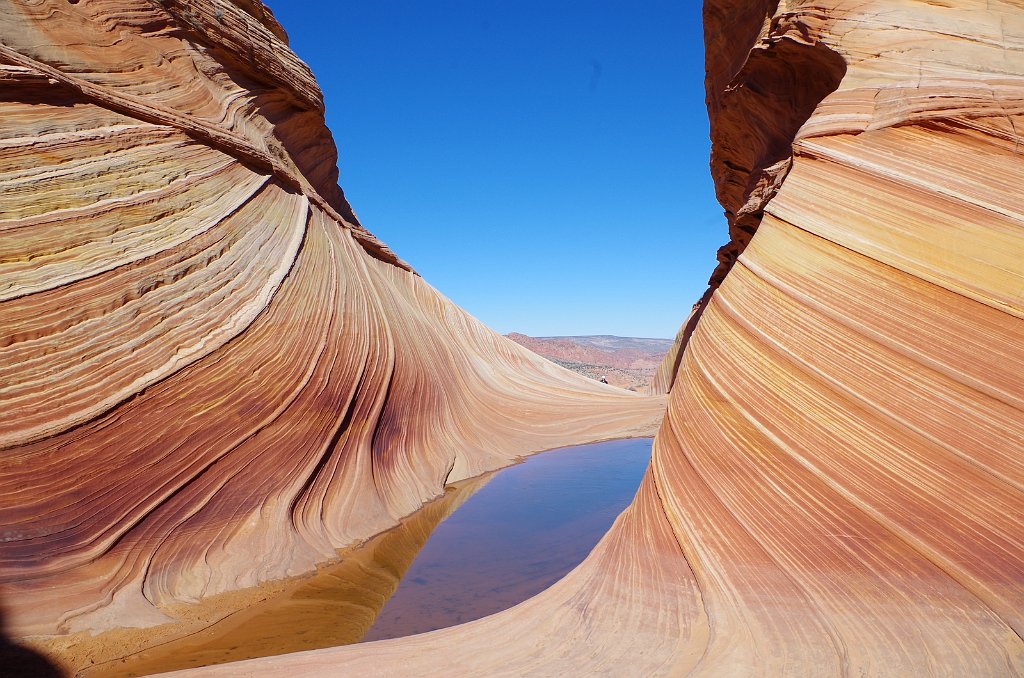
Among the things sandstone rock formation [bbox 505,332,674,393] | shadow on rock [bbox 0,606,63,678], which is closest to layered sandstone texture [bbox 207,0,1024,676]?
shadow on rock [bbox 0,606,63,678]

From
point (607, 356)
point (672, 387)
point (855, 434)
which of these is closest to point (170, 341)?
point (672, 387)

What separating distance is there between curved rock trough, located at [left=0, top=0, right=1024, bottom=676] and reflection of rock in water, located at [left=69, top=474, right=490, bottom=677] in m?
0.25

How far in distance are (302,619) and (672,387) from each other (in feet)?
7.69

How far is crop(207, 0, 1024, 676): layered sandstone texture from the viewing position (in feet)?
6.68

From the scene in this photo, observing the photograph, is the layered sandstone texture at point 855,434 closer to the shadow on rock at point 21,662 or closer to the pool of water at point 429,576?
the pool of water at point 429,576

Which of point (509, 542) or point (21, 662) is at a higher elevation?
point (21, 662)

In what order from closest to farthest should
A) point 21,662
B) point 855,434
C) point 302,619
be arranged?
point 855,434, point 21,662, point 302,619

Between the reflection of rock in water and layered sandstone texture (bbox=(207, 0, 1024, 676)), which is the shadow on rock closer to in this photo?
the reflection of rock in water

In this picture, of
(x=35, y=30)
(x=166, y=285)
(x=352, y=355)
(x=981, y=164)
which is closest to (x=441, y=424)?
(x=352, y=355)

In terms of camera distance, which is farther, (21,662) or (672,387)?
(672,387)

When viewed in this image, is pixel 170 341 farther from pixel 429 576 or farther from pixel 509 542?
pixel 509 542

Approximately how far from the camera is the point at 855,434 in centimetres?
233

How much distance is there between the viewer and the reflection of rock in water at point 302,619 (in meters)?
2.70

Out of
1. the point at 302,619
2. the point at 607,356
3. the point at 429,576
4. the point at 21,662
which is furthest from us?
the point at 607,356
